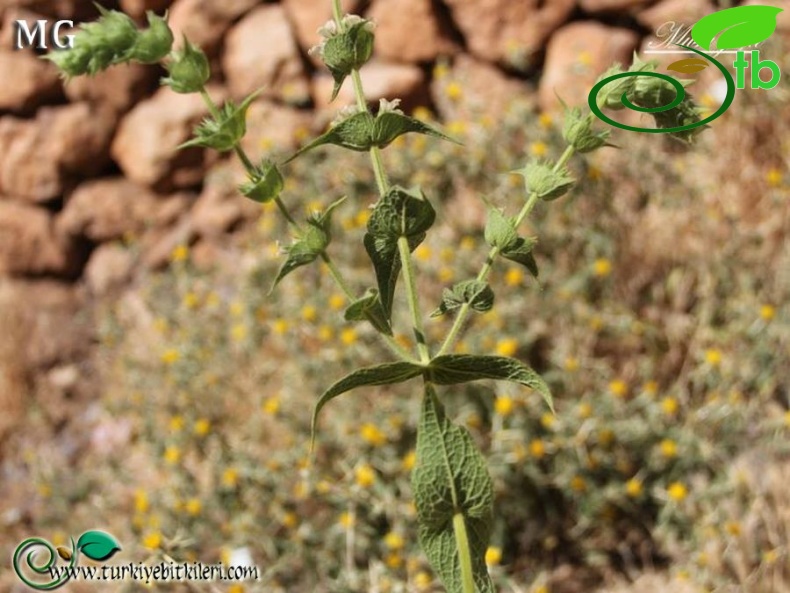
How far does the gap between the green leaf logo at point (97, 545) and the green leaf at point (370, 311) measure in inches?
59.5

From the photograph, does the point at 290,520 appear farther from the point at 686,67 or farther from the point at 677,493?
the point at 686,67

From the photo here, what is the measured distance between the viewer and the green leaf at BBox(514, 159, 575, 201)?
33.6 inches

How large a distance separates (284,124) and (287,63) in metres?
0.23

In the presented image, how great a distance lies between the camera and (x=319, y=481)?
7.20 feet

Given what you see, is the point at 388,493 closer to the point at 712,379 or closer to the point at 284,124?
the point at 712,379

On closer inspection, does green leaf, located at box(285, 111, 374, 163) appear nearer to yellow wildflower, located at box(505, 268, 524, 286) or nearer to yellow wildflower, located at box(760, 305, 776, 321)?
yellow wildflower, located at box(505, 268, 524, 286)

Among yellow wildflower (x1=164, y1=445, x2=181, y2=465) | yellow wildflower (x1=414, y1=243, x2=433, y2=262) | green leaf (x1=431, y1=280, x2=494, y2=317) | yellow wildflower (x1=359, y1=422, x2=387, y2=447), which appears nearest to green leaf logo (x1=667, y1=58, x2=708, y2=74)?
green leaf (x1=431, y1=280, x2=494, y2=317)

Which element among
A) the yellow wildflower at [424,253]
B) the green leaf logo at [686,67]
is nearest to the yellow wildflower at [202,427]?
the yellow wildflower at [424,253]

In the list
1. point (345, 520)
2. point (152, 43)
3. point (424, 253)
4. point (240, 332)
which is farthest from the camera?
point (240, 332)

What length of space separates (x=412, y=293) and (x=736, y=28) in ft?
8.38

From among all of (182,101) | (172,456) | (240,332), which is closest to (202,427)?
(172,456)

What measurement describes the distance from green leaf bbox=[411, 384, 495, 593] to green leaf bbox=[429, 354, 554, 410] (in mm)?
23

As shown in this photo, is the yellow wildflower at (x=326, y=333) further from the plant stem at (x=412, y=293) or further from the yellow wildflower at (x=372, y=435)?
the plant stem at (x=412, y=293)

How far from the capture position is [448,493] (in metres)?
0.87
